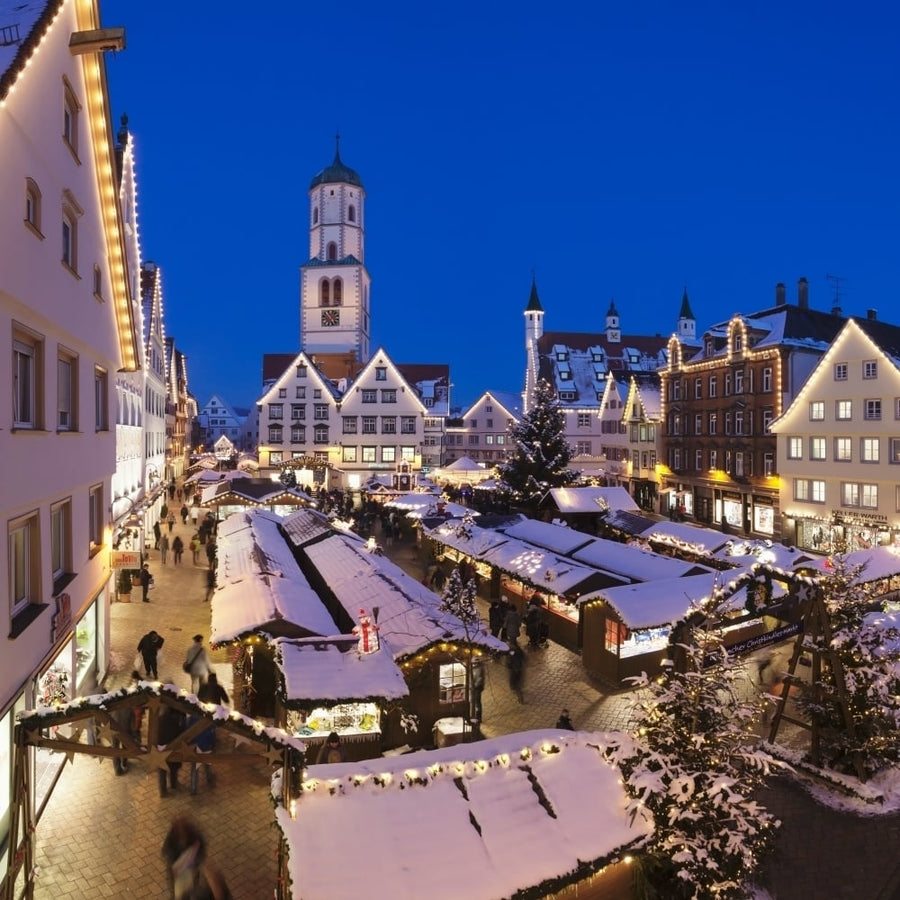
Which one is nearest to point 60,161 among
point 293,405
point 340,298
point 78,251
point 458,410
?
point 78,251

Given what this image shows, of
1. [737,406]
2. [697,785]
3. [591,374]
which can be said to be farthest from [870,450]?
[591,374]

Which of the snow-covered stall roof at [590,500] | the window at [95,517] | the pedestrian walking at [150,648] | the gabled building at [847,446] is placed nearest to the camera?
the window at [95,517]

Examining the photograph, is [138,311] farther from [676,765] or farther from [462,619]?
[676,765]

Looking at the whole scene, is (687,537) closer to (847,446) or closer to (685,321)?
(847,446)

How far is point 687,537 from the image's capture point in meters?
28.0

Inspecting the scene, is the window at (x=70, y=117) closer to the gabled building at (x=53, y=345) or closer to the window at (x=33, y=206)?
the gabled building at (x=53, y=345)

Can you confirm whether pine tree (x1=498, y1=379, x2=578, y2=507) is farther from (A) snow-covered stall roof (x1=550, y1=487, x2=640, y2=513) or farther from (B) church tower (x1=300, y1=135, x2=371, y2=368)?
(B) church tower (x1=300, y1=135, x2=371, y2=368)

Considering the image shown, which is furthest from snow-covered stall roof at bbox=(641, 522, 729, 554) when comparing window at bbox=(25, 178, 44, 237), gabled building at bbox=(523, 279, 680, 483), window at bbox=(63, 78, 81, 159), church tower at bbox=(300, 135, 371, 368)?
church tower at bbox=(300, 135, 371, 368)

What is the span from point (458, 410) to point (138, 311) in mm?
84208

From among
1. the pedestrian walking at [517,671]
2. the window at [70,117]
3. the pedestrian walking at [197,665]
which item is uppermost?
the window at [70,117]

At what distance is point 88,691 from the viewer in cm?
1497

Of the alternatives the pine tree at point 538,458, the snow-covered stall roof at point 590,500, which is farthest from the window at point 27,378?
the pine tree at point 538,458

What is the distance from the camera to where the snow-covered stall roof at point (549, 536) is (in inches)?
1025

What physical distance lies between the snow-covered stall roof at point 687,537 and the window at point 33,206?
23.8 metres
